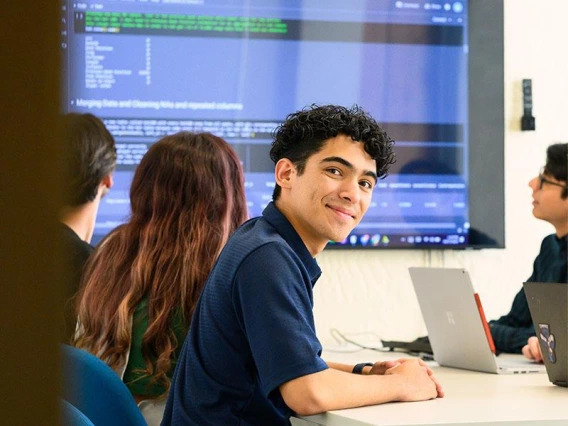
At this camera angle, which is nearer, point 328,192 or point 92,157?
point 328,192

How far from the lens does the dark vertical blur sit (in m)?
0.08

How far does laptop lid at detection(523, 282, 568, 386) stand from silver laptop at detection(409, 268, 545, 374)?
1.02ft

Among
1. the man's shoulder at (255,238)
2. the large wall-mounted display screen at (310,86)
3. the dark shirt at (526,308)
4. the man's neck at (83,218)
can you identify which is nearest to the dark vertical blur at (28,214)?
the man's shoulder at (255,238)

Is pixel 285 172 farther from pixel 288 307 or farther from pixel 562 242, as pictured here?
pixel 562 242

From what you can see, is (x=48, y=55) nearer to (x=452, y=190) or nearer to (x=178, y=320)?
(x=178, y=320)

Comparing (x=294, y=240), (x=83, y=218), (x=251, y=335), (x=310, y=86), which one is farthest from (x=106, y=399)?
(x=310, y=86)

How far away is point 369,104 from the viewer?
384cm

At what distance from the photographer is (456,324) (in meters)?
2.40

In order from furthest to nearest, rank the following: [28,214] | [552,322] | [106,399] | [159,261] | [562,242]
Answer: [562,242], [159,261], [552,322], [106,399], [28,214]

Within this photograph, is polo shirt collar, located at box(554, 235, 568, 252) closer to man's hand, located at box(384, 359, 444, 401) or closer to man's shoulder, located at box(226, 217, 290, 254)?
man's hand, located at box(384, 359, 444, 401)

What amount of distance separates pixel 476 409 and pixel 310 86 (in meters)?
2.41

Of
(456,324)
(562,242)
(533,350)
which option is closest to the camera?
(456,324)

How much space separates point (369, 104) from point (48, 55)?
12.5 ft

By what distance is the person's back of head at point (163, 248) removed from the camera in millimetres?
2072
